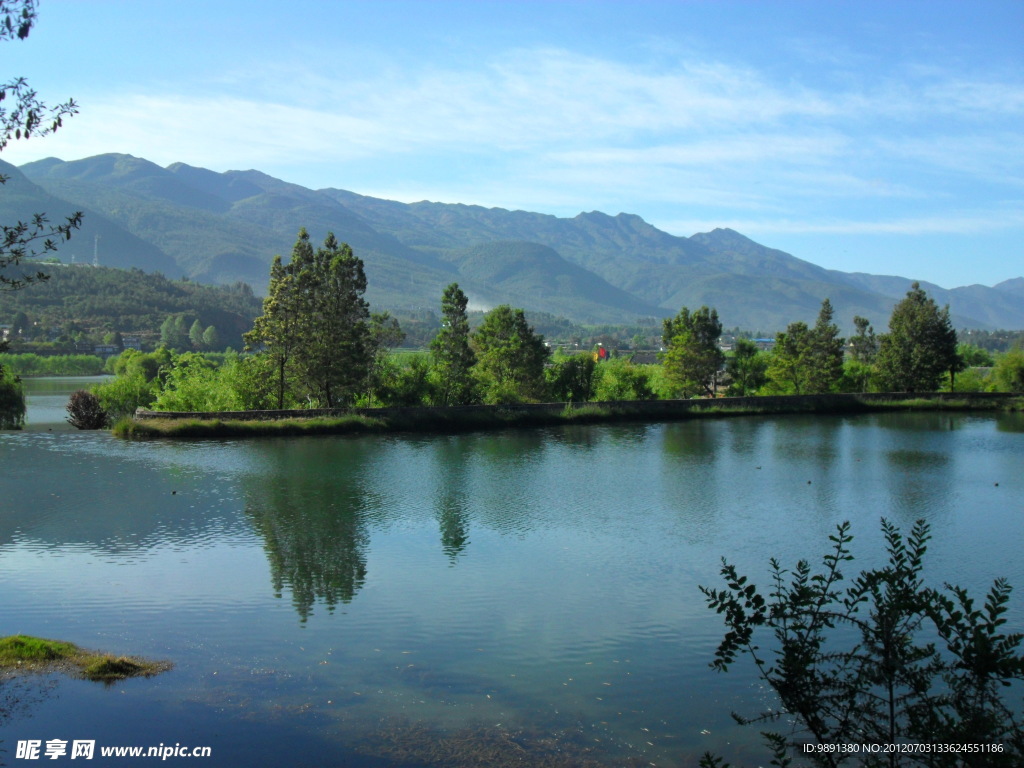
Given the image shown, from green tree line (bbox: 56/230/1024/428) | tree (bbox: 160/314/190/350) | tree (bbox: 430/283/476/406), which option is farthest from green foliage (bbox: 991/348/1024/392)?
tree (bbox: 160/314/190/350)

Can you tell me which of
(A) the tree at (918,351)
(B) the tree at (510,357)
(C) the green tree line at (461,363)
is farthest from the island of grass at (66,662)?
(A) the tree at (918,351)

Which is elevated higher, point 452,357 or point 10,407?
point 452,357

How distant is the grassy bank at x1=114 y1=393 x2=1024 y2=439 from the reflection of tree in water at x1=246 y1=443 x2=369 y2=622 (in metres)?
9.29

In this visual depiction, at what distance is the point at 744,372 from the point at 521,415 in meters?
26.3

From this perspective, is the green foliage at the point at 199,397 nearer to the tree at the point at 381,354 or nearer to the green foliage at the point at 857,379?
the tree at the point at 381,354

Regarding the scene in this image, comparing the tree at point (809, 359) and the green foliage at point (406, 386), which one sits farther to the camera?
the tree at point (809, 359)

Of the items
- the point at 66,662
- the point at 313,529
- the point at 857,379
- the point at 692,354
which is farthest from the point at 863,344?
the point at 66,662

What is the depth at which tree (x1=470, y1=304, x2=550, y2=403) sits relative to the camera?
5322cm

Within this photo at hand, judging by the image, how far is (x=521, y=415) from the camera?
1993 inches

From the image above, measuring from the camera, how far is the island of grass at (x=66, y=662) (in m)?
11.9

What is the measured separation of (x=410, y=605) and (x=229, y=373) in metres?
34.1

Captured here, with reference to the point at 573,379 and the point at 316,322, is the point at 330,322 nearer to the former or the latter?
the point at 316,322

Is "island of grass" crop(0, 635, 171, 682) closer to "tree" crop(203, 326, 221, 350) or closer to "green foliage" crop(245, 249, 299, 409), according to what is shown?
"green foliage" crop(245, 249, 299, 409)

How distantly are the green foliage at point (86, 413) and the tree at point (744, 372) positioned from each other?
148 feet
